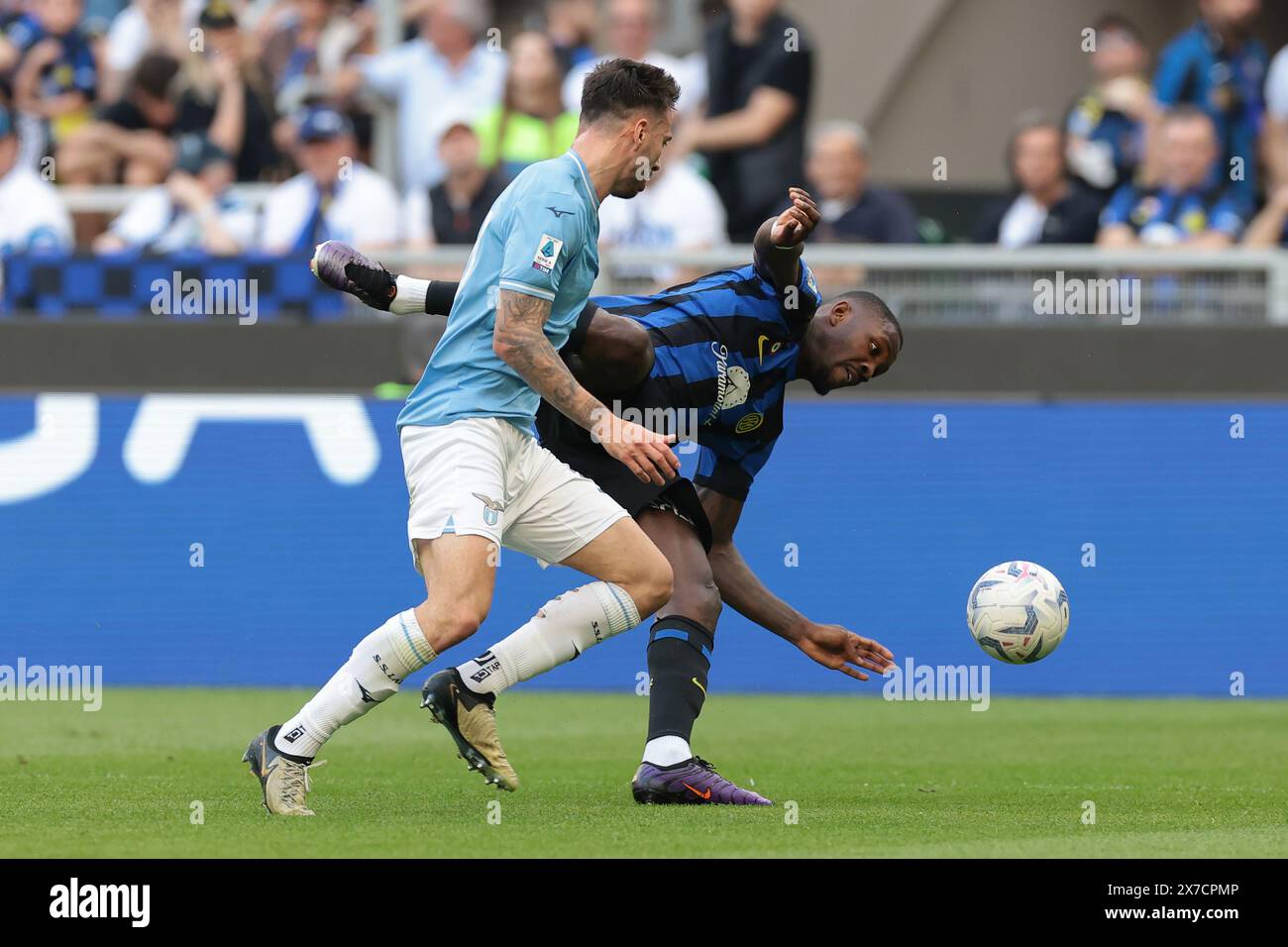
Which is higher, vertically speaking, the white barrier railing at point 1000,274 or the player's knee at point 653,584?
the white barrier railing at point 1000,274

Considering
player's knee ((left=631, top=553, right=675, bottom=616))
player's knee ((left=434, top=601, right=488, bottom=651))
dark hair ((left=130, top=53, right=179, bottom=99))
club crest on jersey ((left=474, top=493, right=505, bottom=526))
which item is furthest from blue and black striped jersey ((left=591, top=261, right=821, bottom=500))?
dark hair ((left=130, top=53, right=179, bottom=99))

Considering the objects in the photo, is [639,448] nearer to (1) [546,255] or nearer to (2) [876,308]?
(1) [546,255]

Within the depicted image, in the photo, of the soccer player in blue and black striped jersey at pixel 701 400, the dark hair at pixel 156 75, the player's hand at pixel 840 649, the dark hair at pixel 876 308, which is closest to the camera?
the soccer player in blue and black striped jersey at pixel 701 400

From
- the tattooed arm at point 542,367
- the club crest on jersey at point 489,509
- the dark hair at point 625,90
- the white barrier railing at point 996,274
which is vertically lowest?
the club crest on jersey at point 489,509

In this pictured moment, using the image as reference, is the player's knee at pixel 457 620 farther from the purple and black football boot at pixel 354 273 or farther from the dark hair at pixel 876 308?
the dark hair at pixel 876 308

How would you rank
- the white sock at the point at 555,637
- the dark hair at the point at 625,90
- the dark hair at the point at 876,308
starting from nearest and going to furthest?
1. the dark hair at the point at 625,90
2. the white sock at the point at 555,637
3. the dark hair at the point at 876,308

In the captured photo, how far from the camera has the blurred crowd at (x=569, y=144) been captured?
12750 mm

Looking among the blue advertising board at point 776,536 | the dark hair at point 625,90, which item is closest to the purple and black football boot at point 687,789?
the dark hair at point 625,90

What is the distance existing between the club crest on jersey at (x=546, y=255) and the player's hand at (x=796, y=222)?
86 cm

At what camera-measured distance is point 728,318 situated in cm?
773

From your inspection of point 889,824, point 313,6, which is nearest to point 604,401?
point 889,824

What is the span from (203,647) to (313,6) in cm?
586

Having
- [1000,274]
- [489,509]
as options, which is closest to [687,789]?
[489,509]
